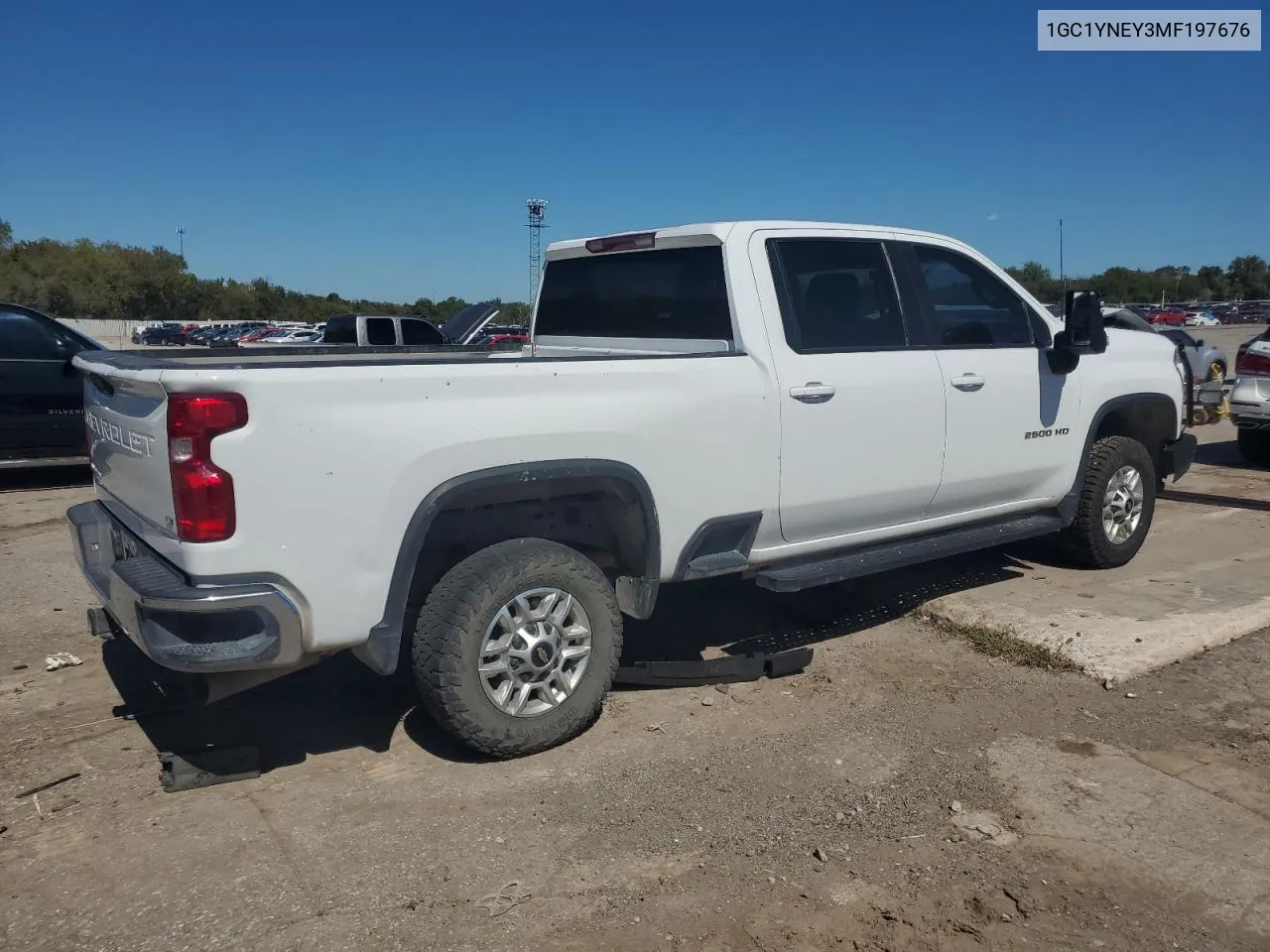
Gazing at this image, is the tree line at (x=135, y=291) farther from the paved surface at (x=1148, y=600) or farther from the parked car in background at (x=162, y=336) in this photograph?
the paved surface at (x=1148, y=600)

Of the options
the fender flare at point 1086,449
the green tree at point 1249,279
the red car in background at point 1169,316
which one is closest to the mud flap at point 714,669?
the fender flare at point 1086,449

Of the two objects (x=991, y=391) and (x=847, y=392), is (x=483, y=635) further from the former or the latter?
(x=991, y=391)

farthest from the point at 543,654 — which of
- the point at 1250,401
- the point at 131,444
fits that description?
the point at 1250,401

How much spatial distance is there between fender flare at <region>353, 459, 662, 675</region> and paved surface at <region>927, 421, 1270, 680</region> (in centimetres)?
240

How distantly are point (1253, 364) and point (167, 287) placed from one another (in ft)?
284

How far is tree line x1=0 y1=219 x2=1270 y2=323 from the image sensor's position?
7038 cm

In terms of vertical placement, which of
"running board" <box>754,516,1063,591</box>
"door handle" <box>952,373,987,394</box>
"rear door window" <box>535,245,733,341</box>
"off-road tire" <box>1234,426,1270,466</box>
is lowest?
"off-road tire" <box>1234,426,1270,466</box>

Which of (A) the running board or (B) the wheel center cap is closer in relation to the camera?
(B) the wheel center cap

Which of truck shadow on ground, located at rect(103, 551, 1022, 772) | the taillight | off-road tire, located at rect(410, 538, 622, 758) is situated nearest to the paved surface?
truck shadow on ground, located at rect(103, 551, 1022, 772)

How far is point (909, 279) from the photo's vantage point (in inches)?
206

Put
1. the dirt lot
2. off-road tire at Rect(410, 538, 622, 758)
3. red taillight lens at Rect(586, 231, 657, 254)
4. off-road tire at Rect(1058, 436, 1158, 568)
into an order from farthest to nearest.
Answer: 1. off-road tire at Rect(1058, 436, 1158, 568)
2. red taillight lens at Rect(586, 231, 657, 254)
3. off-road tire at Rect(410, 538, 622, 758)
4. the dirt lot

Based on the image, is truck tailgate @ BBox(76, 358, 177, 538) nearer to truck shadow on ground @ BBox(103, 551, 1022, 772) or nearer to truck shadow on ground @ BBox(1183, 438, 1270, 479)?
truck shadow on ground @ BBox(103, 551, 1022, 772)

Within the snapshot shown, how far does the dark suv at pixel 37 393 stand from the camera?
932 cm

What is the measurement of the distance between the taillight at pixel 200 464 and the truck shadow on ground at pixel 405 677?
741 millimetres
